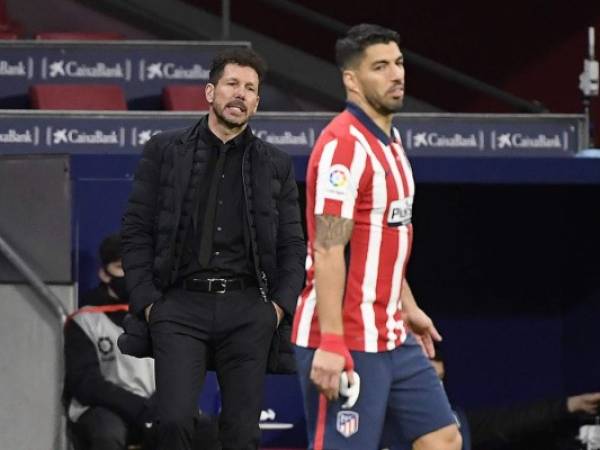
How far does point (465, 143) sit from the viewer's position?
973cm

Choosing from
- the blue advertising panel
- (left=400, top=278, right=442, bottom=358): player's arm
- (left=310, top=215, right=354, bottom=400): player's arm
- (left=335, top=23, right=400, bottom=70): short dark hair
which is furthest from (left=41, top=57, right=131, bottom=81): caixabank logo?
(left=310, top=215, right=354, bottom=400): player's arm

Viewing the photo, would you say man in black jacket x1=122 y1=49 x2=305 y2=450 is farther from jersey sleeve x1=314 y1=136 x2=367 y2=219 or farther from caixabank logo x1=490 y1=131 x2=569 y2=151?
caixabank logo x1=490 y1=131 x2=569 y2=151

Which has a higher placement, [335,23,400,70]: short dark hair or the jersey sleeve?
[335,23,400,70]: short dark hair

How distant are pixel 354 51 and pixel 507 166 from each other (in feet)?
10.9

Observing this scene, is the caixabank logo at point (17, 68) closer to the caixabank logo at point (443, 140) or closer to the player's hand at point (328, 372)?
the caixabank logo at point (443, 140)

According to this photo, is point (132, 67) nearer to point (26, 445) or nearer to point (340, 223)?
point (26, 445)

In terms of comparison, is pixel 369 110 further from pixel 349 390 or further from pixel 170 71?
pixel 170 71

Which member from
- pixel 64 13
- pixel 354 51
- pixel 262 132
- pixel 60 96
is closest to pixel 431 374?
pixel 354 51

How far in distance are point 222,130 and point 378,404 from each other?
1.48m

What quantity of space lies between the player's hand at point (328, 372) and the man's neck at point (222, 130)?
1.44 meters

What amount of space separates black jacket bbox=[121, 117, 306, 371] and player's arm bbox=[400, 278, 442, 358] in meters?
0.64

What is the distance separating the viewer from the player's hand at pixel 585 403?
343 inches

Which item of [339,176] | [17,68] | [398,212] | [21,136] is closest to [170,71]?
[17,68]

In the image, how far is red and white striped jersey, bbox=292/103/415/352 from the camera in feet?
16.4
